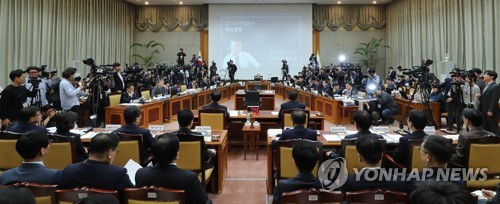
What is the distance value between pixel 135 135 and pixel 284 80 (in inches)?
498

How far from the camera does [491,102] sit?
18.8ft

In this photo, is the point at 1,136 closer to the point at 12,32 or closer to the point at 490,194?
the point at 490,194

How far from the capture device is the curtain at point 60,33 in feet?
29.6

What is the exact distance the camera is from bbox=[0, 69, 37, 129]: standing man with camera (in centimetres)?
486

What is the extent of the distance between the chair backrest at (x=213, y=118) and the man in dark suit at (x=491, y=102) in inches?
169

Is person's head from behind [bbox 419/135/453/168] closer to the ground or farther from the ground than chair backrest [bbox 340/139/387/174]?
farther from the ground

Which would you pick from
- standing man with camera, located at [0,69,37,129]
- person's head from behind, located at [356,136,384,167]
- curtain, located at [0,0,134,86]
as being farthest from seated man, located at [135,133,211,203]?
curtain, located at [0,0,134,86]

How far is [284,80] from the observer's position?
1541cm

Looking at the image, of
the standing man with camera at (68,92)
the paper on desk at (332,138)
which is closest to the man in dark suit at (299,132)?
the paper on desk at (332,138)

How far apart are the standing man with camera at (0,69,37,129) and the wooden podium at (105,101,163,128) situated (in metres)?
1.51

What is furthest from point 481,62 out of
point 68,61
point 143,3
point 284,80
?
point 143,3

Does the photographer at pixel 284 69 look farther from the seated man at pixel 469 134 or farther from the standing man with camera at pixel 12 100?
the seated man at pixel 469 134

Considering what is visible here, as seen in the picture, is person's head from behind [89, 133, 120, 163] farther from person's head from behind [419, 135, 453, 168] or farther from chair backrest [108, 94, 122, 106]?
chair backrest [108, 94, 122, 106]

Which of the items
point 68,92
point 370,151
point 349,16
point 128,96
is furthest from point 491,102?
point 349,16
